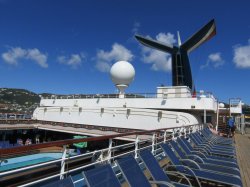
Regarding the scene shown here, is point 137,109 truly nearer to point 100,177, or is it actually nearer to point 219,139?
point 219,139

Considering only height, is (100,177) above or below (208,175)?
above

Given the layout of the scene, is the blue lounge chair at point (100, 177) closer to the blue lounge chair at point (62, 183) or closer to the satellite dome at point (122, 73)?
the blue lounge chair at point (62, 183)

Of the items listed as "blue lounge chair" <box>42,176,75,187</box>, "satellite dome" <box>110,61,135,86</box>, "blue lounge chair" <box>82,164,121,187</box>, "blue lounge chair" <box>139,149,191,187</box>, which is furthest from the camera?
"satellite dome" <box>110,61,135,86</box>

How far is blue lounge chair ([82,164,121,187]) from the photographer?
238 cm

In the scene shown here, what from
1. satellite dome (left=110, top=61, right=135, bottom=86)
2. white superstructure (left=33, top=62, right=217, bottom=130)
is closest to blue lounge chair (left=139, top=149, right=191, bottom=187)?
white superstructure (left=33, top=62, right=217, bottom=130)

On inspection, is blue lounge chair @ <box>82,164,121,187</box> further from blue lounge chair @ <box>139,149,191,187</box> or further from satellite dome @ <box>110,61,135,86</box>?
satellite dome @ <box>110,61,135,86</box>

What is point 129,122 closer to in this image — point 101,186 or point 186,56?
point 186,56

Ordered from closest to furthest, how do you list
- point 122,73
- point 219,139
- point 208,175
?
point 208,175 → point 219,139 → point 122,73

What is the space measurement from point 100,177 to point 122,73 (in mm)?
23184

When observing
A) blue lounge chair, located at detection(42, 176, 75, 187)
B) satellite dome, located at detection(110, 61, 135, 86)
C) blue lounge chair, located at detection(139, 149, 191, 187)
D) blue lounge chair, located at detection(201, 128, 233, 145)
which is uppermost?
satellite dome, located at detection(110, 61, 135, 86)

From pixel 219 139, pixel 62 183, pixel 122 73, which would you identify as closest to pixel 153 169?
pixel 62 183

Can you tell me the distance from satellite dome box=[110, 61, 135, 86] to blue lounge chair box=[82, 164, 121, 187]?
23.0 metres

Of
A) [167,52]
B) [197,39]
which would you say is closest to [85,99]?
[167,52]

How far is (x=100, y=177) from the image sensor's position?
251 cm
